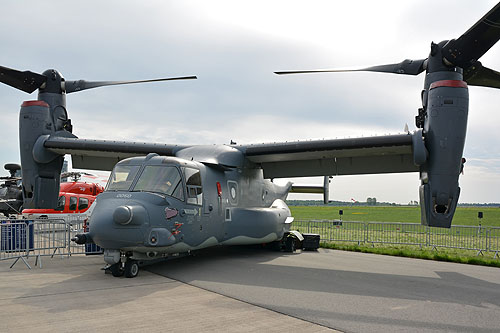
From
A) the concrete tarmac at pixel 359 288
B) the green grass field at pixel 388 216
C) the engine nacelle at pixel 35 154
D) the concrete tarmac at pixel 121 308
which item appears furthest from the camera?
the green grass field at pixel 388 216

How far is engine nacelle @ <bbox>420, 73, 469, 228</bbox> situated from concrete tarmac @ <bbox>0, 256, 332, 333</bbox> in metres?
5.90

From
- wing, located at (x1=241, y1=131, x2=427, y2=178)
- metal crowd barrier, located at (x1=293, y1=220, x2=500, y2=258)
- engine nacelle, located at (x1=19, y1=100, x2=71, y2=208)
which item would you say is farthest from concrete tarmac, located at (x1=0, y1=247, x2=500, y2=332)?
metal crowd barrier, located at (x1=293, y1=220, x2=500, y2=258)

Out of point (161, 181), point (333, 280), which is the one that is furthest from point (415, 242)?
point (161, 181)

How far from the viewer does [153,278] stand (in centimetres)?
827

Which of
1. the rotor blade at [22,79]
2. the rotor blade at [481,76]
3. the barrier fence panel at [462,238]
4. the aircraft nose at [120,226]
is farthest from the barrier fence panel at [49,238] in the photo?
the barrier fence panel at [462,238]

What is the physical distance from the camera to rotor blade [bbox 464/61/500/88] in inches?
414

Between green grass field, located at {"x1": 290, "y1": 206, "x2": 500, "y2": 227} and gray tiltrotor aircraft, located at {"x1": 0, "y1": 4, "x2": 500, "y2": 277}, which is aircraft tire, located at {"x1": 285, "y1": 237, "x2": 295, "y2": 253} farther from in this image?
green grass field, located at {"x1": 290, "y1": 206, "x2": 500, "y2": 227}

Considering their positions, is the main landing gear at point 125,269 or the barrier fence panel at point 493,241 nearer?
the main landing gear at point 125,269

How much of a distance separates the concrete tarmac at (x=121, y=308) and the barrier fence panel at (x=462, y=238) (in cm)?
999

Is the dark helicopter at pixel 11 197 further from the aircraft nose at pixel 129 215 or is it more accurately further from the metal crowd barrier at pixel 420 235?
the aircraft nose at pixel 129 215

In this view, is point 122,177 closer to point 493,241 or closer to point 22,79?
point 22,79

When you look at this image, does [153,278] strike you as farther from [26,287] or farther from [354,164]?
[354,164]

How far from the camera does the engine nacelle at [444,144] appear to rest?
9609 mm

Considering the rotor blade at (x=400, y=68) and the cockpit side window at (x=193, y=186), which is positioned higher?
the rotor blade at (x=400, y=68)
